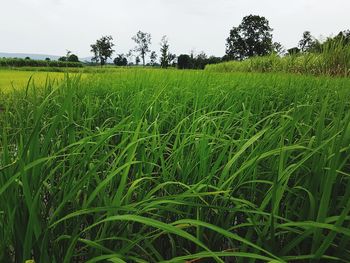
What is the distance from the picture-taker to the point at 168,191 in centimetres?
103

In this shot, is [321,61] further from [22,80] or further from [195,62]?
[195,62]

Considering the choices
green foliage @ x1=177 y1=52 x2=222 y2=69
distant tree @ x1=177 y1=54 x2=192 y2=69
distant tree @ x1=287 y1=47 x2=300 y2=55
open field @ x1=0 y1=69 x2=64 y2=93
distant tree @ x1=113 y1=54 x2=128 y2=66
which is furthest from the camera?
distant tree @ x1=113 y1=54 x2=128 y2=66

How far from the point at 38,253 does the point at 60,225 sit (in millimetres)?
116

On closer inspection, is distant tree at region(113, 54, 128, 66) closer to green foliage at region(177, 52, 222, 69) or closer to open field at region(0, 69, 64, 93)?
green foliage at region(177, 52, 222, 69)

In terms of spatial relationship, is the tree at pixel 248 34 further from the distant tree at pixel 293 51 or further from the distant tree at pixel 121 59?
the distant tree at pixel 293 51

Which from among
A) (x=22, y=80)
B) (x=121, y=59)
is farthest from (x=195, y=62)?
(x=121, y=59)

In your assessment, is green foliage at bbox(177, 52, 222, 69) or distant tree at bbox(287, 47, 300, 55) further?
green foliage at bbox(177, 52, 222, 69)

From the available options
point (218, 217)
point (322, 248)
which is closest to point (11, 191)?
point (218, 217)

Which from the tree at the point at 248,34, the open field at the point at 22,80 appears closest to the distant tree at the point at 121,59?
the tree at the point at 248,34

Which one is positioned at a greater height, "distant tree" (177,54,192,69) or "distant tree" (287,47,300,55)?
"distant tree" (287,47,300,55)

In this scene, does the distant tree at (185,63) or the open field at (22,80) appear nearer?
the open field at (22,80)

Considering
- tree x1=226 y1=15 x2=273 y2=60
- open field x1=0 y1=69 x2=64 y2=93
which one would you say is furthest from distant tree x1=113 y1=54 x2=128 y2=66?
open field x1=0 y1=69 x2=64 y2=93

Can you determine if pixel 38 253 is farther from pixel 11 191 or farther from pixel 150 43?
pixel 150 43

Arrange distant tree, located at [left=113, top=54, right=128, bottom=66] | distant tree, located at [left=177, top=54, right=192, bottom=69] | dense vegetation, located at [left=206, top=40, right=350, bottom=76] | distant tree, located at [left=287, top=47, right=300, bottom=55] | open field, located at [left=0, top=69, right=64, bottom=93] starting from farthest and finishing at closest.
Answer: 1. distant tree, located at [left=113, top=54, right=128, bottom=66]
2. distant tree, located at [left=177, top=54, right=192, bottom=69]
3. distant tree, located at [left=287, top=47, right=300, bottom=55]
4. dense vegetation, located at [left=206, top=40, right=350, bottom=76]
5. open field, located at [left=0, top=69, right=64, bottom=93]
